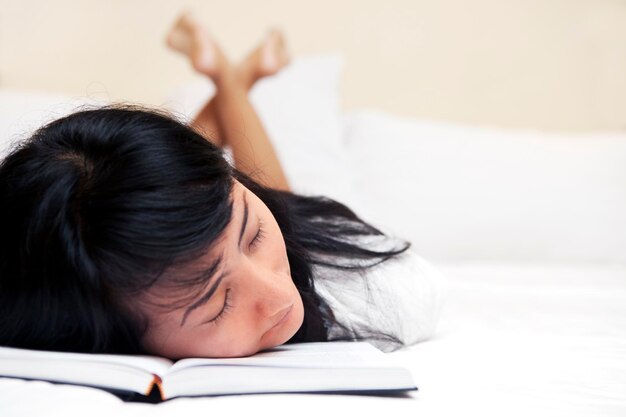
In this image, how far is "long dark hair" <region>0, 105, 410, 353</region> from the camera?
2.41ft

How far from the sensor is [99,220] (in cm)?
74

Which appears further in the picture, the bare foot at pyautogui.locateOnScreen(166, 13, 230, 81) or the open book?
the bare foot at pyautogui.locateOnScreen(166, 13, 230, 81)

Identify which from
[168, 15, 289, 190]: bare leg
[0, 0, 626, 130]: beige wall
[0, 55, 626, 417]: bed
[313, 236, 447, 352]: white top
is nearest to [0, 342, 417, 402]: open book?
[313, 236, 447, 352]: white top

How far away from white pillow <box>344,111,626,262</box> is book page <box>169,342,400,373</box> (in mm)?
919

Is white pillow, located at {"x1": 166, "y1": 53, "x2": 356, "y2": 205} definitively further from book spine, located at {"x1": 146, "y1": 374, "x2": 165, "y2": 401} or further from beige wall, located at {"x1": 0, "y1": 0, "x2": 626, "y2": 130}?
book spine, located at {"x1": 146, "y1": 374, "x2": 165, "y2": 401}

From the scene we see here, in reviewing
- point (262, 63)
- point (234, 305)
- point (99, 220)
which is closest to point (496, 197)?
point (262, 63)

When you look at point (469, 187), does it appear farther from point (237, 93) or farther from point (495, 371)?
point (495, 371)

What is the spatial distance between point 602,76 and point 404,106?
25.6 inches

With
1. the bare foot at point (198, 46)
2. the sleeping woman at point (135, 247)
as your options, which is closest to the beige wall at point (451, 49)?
the bare foot at point (198, 46)

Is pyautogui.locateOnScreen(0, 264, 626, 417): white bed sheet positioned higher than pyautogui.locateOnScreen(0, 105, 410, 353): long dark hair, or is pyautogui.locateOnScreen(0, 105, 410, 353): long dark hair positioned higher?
pyautogui.locateOnScreen(0, 105, 410, 353): long dark hair

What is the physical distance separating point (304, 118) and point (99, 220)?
3.89ft

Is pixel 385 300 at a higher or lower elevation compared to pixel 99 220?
lower

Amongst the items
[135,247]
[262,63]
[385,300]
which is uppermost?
[262,63]

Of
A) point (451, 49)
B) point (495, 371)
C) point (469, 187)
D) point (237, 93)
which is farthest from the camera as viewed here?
point (451, 49)
